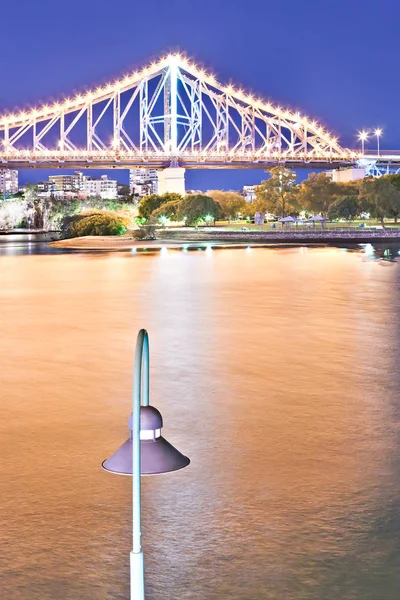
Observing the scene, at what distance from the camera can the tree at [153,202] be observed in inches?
3698

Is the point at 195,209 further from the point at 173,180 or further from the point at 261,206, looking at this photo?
the point at 173,180

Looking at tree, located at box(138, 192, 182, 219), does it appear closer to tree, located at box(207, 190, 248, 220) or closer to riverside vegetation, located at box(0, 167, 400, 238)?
riverside vegetation, located at box(0, 167, 400, 238)

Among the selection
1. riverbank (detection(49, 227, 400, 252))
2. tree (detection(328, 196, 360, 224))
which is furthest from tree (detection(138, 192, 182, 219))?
riverbank (detection(49, 227, 400, 252))

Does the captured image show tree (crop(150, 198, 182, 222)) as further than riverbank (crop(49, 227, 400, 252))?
Yes

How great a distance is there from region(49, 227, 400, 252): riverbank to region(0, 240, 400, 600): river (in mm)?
43779

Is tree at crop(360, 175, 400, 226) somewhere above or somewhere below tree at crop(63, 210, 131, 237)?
above

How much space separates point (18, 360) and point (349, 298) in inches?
391

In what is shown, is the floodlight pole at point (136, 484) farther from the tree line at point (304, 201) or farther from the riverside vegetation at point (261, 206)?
the tree line at point (304, 201)

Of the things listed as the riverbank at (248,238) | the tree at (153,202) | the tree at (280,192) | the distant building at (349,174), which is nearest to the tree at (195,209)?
the tree at (280,192)

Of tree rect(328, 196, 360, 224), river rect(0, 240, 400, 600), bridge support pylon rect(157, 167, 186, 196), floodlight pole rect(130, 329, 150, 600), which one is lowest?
river rect(0, 240, 400, 600)

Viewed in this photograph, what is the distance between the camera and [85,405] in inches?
347

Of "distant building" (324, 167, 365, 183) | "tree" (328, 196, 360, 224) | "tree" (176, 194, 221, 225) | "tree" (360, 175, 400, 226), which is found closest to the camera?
"tree" (360, 175, 400, 226)

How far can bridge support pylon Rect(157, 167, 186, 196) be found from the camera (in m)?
97.9

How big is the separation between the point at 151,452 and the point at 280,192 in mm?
83838
